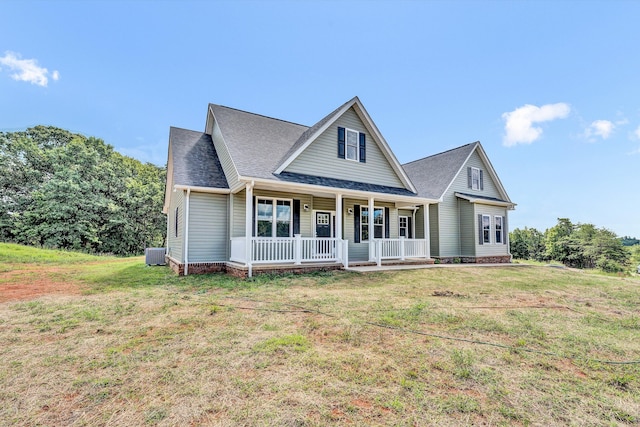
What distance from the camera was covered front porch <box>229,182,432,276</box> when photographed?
9.84 metres

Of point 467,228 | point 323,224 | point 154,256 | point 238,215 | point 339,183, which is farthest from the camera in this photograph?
point 467,228

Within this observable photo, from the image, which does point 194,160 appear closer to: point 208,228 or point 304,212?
point 208,228

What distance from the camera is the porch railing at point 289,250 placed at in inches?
381

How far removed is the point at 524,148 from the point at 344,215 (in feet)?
60.2

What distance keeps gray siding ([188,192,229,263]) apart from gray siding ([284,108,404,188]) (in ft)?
9.79

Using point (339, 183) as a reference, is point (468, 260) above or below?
below

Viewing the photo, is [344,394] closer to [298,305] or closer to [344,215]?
[298,305]

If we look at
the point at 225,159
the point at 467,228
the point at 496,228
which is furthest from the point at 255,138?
the point at 496,228

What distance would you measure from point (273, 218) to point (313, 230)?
5.92ft

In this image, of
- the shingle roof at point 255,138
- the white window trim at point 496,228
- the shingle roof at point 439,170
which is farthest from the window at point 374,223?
the white window trim at point 496,228

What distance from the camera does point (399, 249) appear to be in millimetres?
12727

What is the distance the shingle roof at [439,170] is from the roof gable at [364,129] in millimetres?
2468

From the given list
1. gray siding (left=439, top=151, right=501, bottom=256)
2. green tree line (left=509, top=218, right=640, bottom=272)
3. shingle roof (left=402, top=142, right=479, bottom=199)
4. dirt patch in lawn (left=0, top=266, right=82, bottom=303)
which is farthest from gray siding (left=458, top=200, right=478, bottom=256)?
green tree line (left=509, top=218, right=640, bottom=272)

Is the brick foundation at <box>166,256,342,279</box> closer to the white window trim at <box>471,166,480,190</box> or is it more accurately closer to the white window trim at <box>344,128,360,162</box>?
the white window trim at <box>344,128,360,162</box>
